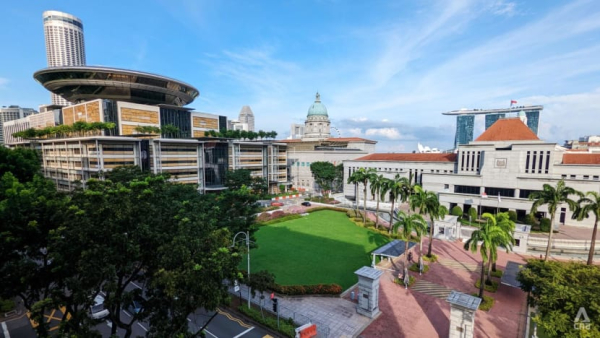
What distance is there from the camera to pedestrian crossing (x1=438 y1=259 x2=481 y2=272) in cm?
3048

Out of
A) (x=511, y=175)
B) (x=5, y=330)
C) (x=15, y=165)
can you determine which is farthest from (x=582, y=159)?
(x=15, y=165)

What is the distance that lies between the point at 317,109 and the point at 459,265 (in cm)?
9905

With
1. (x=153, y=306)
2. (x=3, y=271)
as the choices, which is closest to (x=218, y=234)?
(x=153, y=306)

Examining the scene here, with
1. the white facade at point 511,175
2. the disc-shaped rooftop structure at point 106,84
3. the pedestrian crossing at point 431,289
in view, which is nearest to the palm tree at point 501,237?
the pedestrian crossing at point 431,289

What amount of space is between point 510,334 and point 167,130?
230 feet

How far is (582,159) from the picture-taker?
160 ft

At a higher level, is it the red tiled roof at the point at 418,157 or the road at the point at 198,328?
the red tiled roof at the point at 418,157

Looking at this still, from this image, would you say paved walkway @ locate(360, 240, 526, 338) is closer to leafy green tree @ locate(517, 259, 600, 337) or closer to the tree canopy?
leafy green tree @ locate(517, 259, 600, 337)

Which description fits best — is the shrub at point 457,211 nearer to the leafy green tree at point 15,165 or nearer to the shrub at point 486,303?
the shrub at point 486,303

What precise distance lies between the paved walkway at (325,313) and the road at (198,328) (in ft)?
8.82

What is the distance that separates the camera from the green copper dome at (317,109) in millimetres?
121562

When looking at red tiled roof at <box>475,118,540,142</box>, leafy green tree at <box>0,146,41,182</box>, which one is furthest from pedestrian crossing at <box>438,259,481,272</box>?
leafy green tree at <box>0,146,41,182</box>

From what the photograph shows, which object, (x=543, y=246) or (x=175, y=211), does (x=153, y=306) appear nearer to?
(x=175, y=211)

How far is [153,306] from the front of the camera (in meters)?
13.9
